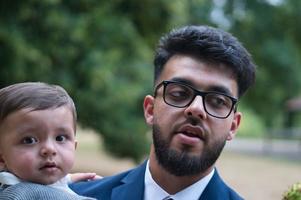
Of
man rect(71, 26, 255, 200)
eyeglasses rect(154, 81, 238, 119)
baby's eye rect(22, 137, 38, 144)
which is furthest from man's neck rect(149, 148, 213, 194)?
baby's eye rect(22, 137, 38, 144)

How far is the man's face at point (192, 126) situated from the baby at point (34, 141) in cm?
41

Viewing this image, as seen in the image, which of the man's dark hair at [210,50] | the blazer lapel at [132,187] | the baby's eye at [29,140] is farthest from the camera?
the blazer lapel at [132,187]

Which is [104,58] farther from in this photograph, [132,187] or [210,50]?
[210,50]

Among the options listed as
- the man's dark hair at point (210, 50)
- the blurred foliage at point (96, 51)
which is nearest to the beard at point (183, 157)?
the man's dark hair at point (210, 50)

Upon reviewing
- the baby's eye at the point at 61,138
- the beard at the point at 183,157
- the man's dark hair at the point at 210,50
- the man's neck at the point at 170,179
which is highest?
the man's dark hair at the point at 210,50

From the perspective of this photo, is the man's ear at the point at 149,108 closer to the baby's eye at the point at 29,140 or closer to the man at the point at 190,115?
the man at the point at 190,115

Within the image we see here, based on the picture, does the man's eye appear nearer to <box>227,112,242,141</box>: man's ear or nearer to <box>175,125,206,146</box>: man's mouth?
<box>175,125,206,146</box>: man's mouth

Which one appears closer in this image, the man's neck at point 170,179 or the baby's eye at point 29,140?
the baby's eye at point 29,140

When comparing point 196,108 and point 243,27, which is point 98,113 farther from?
point 243,27

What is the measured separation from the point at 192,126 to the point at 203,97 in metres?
0.13

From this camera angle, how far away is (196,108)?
96.5 inches

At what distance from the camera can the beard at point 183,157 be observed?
2477 millimetres

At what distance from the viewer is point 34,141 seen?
7.56ft

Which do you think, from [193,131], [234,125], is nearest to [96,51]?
[234,125]
